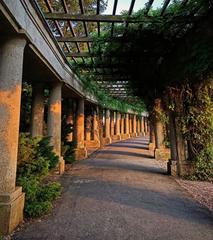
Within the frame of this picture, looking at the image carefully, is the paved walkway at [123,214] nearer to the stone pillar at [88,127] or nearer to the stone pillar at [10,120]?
the stone pillar at [10,120]

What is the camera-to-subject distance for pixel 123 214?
3.87 meters

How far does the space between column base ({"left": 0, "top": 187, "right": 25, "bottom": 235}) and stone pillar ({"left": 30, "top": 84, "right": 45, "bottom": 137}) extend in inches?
172

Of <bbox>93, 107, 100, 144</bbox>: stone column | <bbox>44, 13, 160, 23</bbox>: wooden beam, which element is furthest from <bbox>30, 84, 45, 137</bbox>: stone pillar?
<bbox>93, 107, 100, 144</bbox>: stone column

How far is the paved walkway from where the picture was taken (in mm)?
3164

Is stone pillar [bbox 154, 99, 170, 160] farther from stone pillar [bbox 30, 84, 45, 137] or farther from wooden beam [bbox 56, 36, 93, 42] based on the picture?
wooden beam [bbox 56, 36, 93, 42]

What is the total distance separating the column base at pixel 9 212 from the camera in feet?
10.3

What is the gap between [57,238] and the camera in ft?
9.98

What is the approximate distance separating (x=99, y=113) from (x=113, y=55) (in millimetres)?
10680

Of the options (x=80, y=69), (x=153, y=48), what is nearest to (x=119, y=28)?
(x=153, y=48)

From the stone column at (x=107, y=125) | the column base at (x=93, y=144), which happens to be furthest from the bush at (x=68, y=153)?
the stone column at (x=107, y=125)

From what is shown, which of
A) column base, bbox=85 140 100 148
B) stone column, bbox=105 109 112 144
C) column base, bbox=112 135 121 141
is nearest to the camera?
column base, bbox=85 140 100 148

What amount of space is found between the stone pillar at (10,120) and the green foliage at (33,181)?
0.36 meters

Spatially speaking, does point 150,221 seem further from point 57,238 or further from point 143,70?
point 143,70

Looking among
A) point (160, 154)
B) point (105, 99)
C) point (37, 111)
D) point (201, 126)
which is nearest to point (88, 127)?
point (105, 99)
